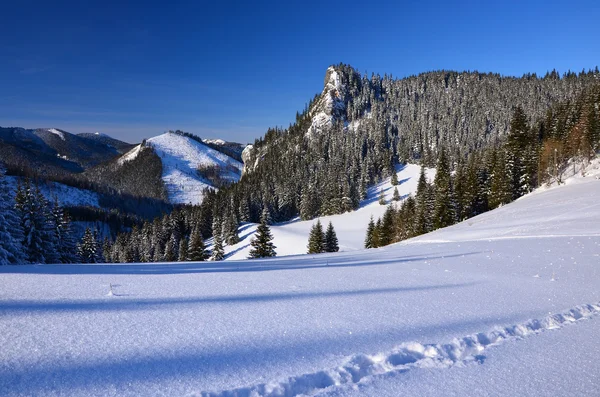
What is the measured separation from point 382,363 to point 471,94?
690 ft

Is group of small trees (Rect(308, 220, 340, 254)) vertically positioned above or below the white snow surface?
below

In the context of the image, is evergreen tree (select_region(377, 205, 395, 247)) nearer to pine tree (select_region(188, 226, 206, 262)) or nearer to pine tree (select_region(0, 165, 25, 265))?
pine tree (select_region(188, 226, 206, 262))

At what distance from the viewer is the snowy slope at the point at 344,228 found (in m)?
61.2

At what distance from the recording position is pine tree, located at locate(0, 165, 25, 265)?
75.5 ft

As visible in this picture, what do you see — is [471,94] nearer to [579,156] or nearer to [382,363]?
[579,156]

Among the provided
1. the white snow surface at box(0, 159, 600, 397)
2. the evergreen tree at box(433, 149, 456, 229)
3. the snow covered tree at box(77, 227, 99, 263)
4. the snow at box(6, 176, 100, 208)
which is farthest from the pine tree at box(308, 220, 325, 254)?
the snow at box(6, 176, 100, 208)

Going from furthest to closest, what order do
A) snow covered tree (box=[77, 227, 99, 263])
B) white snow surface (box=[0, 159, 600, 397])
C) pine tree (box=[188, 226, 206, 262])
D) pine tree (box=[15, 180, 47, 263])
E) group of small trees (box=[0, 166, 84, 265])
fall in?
pine tree (box=[188, 226, 206, 262])
snow covered tree (box=[77, 227, 99, 263])
pine tree (box=[15, 180, 47, 263])
group of small trees (box=[0, 166, 84, 265])
white snow surface (box=[0, 159, 600, 397])

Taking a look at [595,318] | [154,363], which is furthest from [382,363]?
[595,318]

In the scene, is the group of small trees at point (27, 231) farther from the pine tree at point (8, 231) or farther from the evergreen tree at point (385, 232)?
the evergreen tree at point (385, 232)

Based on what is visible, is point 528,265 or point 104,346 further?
point 528,265

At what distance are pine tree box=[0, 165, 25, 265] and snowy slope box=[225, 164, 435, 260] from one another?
35.5 meters

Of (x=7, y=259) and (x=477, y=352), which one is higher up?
(x=477, y=352)

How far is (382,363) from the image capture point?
12.6ft

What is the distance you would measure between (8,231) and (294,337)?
30.0m
